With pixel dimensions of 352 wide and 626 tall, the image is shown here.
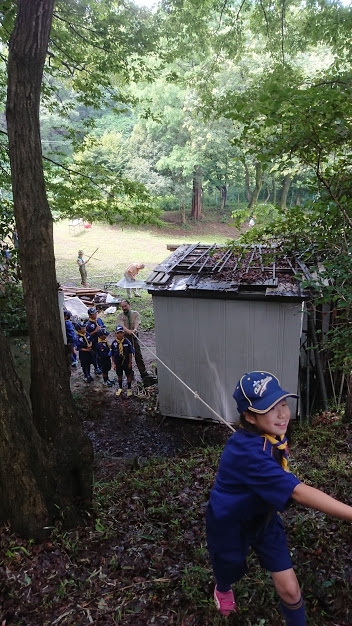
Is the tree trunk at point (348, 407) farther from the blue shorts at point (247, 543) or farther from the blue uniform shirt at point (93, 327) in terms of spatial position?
the blue uniform shirt at point (93, 327)

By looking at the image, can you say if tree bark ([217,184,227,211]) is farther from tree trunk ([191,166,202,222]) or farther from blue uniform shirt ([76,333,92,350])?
blue uniform shirt ([76,333,92,350])

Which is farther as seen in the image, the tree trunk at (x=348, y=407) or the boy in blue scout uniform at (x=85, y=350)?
the boy in blue scout uniform at (x=85, y=350)

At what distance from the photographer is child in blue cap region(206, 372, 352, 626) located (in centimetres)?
193

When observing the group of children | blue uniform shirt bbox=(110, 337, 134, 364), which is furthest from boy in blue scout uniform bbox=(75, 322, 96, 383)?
blue uniform shirt bbox=(110, 337, 134, 364)

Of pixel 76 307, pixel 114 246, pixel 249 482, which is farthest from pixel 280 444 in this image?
pixel 114 246

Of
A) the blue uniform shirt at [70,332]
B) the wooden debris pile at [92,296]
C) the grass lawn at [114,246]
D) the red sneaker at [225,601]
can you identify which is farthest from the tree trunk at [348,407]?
the grass lawn at [114,246]

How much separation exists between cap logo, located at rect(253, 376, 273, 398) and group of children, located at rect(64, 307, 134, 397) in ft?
22.1

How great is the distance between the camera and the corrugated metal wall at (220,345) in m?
6.82

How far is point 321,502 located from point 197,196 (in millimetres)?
32668

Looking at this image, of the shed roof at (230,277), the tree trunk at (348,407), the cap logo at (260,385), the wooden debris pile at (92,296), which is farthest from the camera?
the wooden debris pile at (92,296)

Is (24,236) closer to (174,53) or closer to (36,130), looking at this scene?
(36,130)

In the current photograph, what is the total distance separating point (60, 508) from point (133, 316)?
5.71 metres

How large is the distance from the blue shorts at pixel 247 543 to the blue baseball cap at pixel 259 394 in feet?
2.36

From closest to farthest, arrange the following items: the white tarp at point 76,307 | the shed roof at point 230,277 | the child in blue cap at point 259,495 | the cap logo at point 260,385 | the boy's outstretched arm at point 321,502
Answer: the boy's outstretched arm at point 321,502 → the child in blue cap at point 259,495 → the cap logo at point 260,385 → the shed roof at point 230,277 → the white tarp at point 76,307
